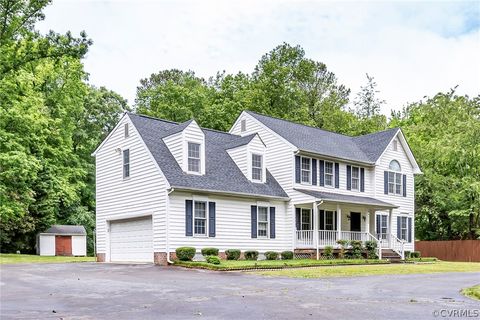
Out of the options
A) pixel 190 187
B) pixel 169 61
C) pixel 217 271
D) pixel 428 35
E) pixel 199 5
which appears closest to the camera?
pixel 199 5

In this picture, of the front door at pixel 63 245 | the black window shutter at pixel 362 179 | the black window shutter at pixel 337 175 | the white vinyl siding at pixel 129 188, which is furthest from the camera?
the front door at pixel 63 245

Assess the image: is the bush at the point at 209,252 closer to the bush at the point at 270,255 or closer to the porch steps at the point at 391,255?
the bush at the point at 270,255

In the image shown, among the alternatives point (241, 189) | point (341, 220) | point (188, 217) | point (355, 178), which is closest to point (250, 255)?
point (241, 189)

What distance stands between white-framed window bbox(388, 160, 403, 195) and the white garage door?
1663cm

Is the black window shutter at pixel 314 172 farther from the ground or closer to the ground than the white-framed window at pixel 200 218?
farther from the ground

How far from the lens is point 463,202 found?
38.7 metres

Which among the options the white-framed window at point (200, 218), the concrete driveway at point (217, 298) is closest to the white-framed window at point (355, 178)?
the white-framed window at point (200, 218)

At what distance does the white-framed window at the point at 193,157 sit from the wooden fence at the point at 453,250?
20.9m

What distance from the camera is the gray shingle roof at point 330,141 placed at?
3047cm

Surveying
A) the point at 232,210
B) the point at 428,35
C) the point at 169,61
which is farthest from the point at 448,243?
the point at 169,61

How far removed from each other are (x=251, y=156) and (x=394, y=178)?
1158 cm

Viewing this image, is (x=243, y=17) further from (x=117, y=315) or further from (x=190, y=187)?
(x=190, y=187)

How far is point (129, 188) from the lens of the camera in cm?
2592

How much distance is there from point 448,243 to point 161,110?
2528 centimetres
